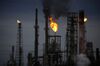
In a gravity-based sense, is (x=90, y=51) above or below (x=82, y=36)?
below

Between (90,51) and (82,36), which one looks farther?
(90,51)

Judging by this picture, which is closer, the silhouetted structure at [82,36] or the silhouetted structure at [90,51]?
the silhouetted structure at [82,36]

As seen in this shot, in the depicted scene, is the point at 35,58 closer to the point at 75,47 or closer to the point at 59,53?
the point at 59,53

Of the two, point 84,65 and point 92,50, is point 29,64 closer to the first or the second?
point 84,65

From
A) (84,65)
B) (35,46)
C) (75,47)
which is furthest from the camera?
(35,46)

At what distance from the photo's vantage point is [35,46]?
39750 mm

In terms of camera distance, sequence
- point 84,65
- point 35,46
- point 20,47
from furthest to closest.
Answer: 1. point 20,47
2. point 35,46
3. point 84,65

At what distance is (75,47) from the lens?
122 ft

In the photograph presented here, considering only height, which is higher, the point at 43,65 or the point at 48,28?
the point at 48,28

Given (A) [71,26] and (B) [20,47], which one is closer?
(A) [71,26]

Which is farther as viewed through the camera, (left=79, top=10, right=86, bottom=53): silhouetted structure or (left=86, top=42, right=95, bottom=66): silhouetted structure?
(left=86, top=42, right=95, bottom=66): silhouetted structure

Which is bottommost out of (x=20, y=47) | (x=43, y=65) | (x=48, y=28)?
(x=43, y=65)

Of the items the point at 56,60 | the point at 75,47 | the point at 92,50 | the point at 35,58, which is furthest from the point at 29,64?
the point at 92,50

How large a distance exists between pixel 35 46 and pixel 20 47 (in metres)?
4.46
